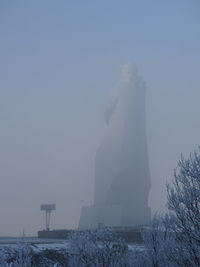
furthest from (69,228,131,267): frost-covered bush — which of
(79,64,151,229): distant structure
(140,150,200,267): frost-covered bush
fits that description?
(79,64,151,229): distant structure

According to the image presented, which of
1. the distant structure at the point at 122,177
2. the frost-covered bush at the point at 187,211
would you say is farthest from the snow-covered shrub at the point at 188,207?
the distant structure at the point at 122,177

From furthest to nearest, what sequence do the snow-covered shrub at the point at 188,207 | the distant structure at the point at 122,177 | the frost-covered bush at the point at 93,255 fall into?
the distant structure at the point at 122,177, the frost-covered bush at the point at 93,255, the snow-covered shrub at the point at 188,207

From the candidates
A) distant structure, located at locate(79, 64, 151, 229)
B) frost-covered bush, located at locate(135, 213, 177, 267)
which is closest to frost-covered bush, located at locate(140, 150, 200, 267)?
frost-covered bush, located at locate(135, 213, 177, 267)

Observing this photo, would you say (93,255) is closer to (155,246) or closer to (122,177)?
(155,246)

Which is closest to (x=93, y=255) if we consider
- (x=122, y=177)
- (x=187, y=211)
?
(x=187, y=211)

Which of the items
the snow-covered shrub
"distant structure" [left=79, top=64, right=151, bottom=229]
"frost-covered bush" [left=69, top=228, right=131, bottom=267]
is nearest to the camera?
the snow-covered shrub

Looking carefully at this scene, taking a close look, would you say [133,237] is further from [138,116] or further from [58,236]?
[138,116]

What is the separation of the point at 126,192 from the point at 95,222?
13.0m

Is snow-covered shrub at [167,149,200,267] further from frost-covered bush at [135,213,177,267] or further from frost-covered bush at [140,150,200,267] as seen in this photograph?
frost-covered bush at [135,213,177,267]

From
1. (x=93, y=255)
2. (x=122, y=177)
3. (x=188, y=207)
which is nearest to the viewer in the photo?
(x=188, y=207)

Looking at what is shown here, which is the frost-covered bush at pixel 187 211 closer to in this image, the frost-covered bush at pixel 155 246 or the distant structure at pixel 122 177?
the frost-covered bush at pixel 155 246

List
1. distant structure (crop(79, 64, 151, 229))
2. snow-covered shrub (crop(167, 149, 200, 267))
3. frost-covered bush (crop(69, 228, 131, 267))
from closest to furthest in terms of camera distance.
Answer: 1. snow-covered shrub (crop(167, 149, 200, 267))
2. frost-covered bush (crop(69, 228, 131, 267))
3. distant structure (crop(79, 64, 151, 229))

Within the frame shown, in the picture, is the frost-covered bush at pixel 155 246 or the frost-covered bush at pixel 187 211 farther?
the frost-covered bush at pixel 155 246

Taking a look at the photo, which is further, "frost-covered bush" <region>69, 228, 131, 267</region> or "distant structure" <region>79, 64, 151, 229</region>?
"distant structure" <region>79, 64, 151, 229</region>
